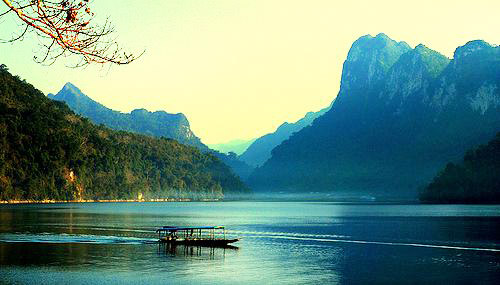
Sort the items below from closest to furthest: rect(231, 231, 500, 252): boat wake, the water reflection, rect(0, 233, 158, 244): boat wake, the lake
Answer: the lake < the water reflection < rect(231, 231, 500, 252): boat wake < rect(0, 233, 158, 244): boat wake

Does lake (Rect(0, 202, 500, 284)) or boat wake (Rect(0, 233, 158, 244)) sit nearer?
lake (Rect(0, 202, 500, 284))

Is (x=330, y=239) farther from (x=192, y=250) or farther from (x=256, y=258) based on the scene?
(x=256, y=258)

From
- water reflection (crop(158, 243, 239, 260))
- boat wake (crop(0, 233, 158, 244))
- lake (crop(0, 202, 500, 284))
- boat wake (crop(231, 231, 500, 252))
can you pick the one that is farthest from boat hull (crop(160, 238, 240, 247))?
boat wake (crop(231, 231, 500, 252))

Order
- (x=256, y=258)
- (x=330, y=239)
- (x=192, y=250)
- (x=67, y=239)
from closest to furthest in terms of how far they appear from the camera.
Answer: (x=256, y=258) < (x=192, y=250) < (x=67, y=239) < (x=330, y=239)

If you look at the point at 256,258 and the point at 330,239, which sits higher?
the point at 330,239

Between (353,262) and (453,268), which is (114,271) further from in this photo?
(453,268)

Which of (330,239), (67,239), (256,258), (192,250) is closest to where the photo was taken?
(256,258)

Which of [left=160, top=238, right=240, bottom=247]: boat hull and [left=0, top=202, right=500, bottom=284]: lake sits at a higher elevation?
[left=160, top=238, right=240, bottom=247]: boat hull

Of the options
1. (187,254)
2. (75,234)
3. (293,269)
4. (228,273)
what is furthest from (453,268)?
(75,234)

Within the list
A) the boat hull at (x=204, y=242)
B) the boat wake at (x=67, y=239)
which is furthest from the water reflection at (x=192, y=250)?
the boat wake at (x=67, y=239)

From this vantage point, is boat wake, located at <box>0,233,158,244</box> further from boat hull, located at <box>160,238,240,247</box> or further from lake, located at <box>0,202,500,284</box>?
boat hull, located at <box>160,238,240,247</box>

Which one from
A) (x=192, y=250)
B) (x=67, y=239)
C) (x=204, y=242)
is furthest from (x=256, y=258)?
(x=67, y=239)

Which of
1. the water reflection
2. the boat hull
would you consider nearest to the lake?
the water reflection

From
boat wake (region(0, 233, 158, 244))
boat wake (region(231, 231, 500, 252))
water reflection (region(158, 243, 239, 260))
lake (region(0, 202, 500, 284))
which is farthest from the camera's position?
boat wake (region(0, 233, 158, 244))
